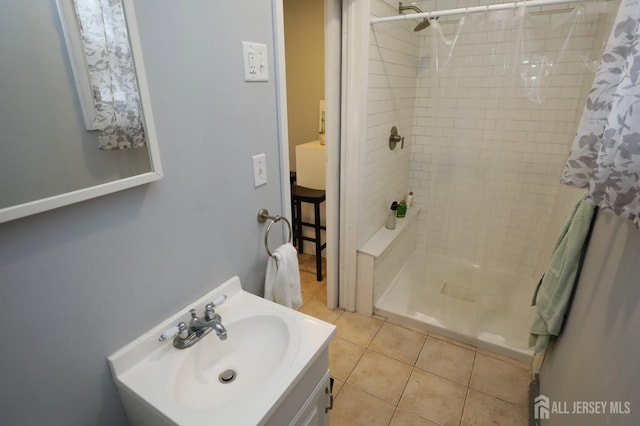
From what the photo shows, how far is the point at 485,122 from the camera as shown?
6.68 ft

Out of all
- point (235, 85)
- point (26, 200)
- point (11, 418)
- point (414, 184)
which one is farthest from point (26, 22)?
point (414, 184)

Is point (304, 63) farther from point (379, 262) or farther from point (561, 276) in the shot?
point (561, 276)

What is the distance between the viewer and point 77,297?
76 centimetres

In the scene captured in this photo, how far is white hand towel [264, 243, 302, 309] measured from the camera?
4.23 feet

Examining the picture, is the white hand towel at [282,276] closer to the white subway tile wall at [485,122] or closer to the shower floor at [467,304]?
the white subway tile wall at [485,122]

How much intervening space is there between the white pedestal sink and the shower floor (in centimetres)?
131

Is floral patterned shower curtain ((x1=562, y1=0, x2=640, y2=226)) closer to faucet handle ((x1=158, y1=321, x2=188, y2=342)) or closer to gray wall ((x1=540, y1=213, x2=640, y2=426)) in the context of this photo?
gray wall ((x1=540, y1=213, x2=640, y2=426))

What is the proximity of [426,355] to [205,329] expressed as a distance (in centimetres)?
143

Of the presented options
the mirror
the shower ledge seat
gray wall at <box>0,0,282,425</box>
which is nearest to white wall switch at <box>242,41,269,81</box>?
gray wall at <box>0,0,282,425</box>

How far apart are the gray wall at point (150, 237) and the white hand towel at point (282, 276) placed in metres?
0.13

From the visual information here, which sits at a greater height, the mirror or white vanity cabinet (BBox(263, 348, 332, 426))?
the mirror

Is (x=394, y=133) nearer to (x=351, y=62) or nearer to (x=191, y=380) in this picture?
(x=351, y=62)

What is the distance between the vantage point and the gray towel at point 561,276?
122 centimetres

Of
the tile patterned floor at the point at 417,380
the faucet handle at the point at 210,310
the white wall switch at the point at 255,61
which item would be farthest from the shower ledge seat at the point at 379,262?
the white wall switch at the point at 255,61
